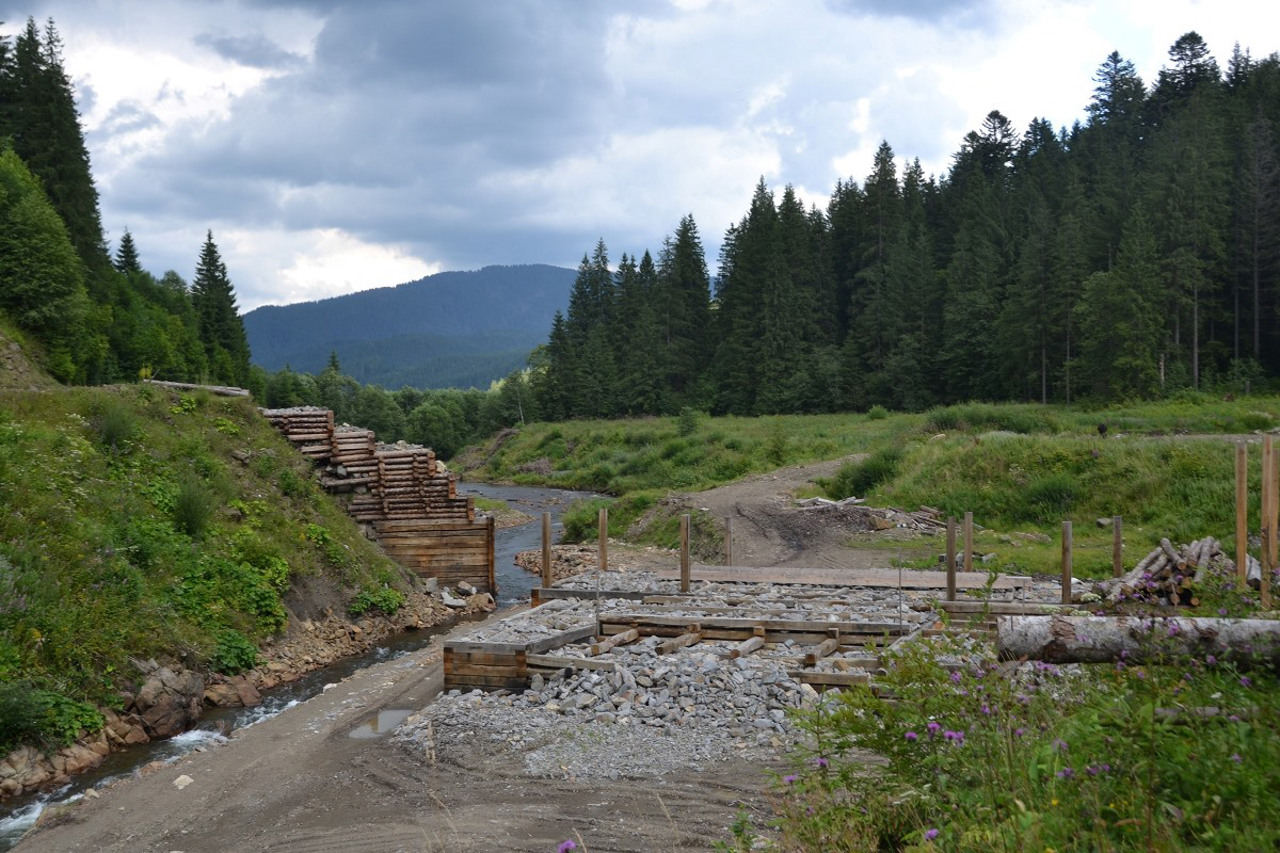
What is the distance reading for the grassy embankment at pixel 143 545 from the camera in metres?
12.2

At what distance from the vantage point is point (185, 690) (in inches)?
531

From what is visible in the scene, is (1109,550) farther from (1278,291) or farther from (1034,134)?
(1034,134)

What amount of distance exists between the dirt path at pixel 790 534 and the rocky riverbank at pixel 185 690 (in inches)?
364

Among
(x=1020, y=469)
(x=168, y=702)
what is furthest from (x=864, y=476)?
→ (x=168, y=702)

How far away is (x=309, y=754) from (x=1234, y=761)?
35.2ft

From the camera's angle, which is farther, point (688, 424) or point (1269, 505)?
point (688, 424)

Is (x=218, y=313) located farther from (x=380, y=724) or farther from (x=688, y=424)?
(x=380, y=724)

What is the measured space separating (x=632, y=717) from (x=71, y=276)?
→ 30786mm

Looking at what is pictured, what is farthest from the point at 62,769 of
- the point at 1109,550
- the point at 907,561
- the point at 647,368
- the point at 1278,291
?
the point at 647,368

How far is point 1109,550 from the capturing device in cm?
2117

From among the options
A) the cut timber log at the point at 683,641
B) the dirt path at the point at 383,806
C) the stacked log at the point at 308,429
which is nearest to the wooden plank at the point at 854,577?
the cut timber log at the point at 683,641

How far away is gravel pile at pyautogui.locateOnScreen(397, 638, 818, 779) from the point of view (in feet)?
33.7

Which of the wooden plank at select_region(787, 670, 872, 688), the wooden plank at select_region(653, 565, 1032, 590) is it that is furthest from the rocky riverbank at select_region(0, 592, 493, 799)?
the wooden plank at select_region(787, 670, 872, 688)

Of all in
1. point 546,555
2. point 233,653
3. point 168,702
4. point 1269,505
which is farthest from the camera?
point 546,555
